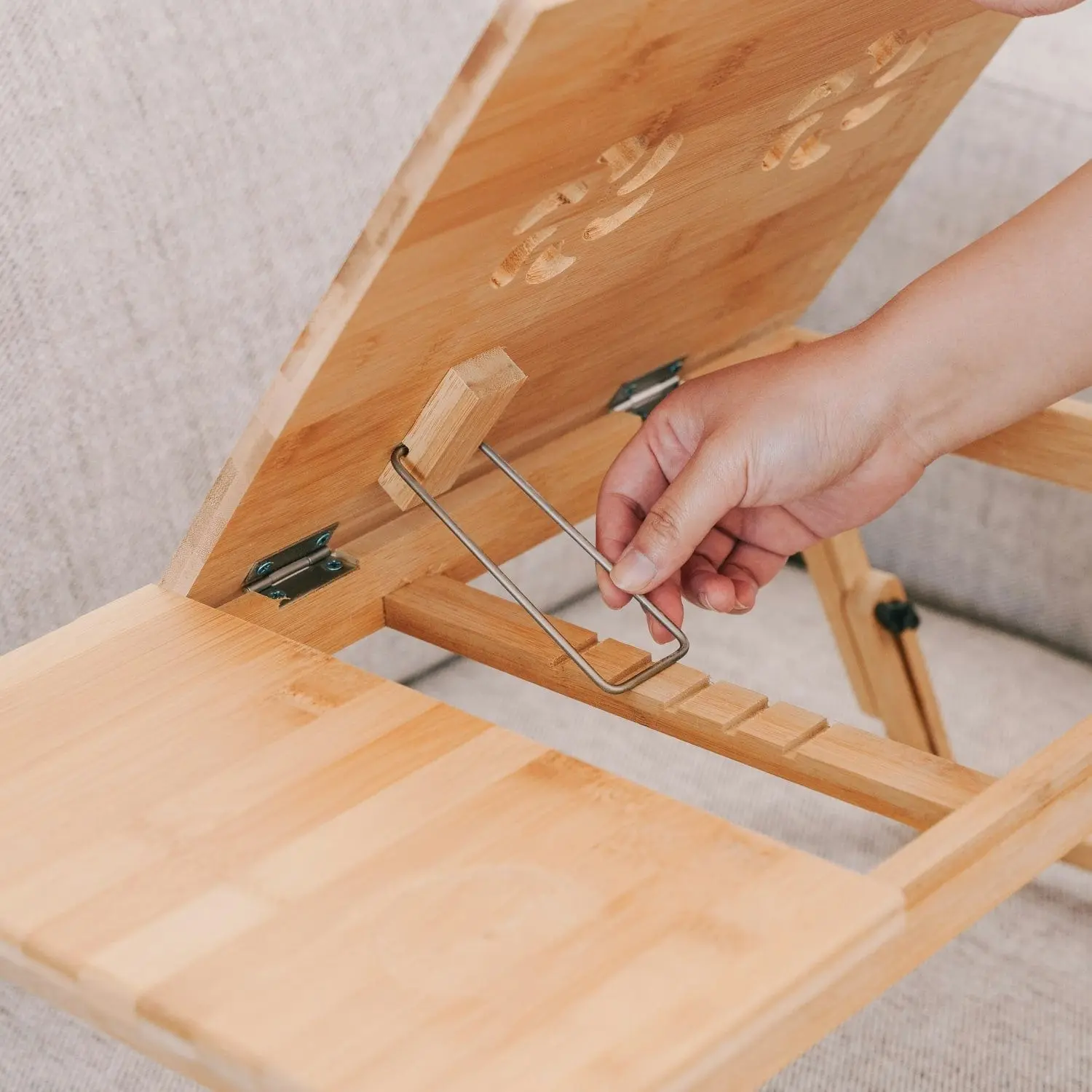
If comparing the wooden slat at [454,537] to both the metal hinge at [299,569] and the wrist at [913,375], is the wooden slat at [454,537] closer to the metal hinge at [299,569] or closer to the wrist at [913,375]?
the metal hinge at [299,569]

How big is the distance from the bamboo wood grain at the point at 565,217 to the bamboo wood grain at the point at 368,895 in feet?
0.32


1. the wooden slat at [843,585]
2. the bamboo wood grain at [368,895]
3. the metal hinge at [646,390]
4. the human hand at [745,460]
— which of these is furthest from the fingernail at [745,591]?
the bamboo wood grain at [368,895]

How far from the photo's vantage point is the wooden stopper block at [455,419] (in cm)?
62

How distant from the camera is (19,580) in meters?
0.84

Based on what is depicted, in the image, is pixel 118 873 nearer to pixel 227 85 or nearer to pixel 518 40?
pixel 518 40

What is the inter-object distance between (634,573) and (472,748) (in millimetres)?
189

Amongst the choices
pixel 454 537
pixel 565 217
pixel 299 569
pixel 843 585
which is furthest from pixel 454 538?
pixel 843 585

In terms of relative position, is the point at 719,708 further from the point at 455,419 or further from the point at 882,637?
the point at 882,637

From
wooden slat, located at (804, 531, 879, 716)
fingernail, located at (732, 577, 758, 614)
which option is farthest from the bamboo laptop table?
wooden slat, located at (804, 531, 879, 716)

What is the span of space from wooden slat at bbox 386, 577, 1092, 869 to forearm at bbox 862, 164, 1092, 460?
172mm

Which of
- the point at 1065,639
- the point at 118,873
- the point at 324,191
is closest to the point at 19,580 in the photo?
the point at 324,191

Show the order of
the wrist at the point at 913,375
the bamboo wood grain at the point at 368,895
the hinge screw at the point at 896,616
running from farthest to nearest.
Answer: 1. the hinge screw at the point at 896,616
2. the wrist at the point at 913,375
3. the bamboo wood grain at the point at 368,895

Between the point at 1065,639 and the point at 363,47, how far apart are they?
29.0 inches

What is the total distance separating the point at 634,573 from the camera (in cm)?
68
